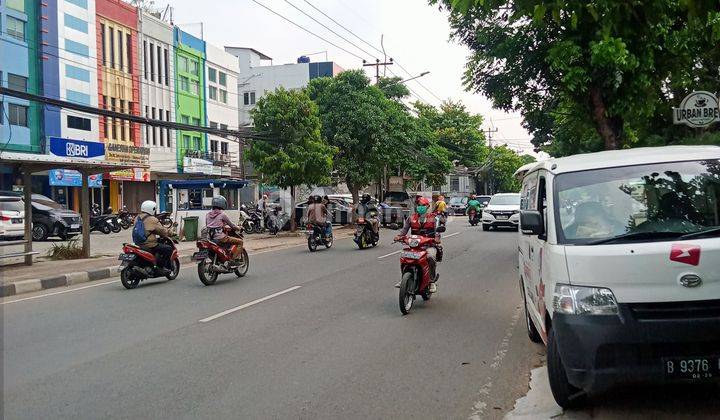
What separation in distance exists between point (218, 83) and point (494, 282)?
38034 mm

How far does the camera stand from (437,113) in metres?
61.0

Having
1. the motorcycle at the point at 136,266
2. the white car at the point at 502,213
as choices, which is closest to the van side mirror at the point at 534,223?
the motorcycle at the point at 136,266

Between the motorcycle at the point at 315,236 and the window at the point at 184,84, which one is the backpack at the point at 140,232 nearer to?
the motorcycle at the point at 315,236

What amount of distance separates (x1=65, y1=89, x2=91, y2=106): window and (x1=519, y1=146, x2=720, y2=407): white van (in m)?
32.4

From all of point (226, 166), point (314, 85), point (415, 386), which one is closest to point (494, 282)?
point (415, 386)

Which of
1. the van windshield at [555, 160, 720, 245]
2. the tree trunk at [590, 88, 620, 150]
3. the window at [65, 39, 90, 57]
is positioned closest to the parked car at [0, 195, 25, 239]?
the window at [65, 39, 90, 57]

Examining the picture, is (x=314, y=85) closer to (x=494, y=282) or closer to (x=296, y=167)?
(x=296, y=167)

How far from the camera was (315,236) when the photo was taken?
1870 centimetres

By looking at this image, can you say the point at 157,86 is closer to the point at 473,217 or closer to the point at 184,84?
the point at 184,84

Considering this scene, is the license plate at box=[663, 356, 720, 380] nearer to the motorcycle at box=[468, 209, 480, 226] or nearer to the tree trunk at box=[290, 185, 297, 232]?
the tree trunk at box=[290, 185, 297, 232]

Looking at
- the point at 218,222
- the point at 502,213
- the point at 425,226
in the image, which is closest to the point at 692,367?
the point at 425,226

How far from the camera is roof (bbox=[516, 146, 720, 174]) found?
187 inches

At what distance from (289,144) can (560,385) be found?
→ 21.1 metres

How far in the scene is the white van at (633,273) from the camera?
12.8 feet
